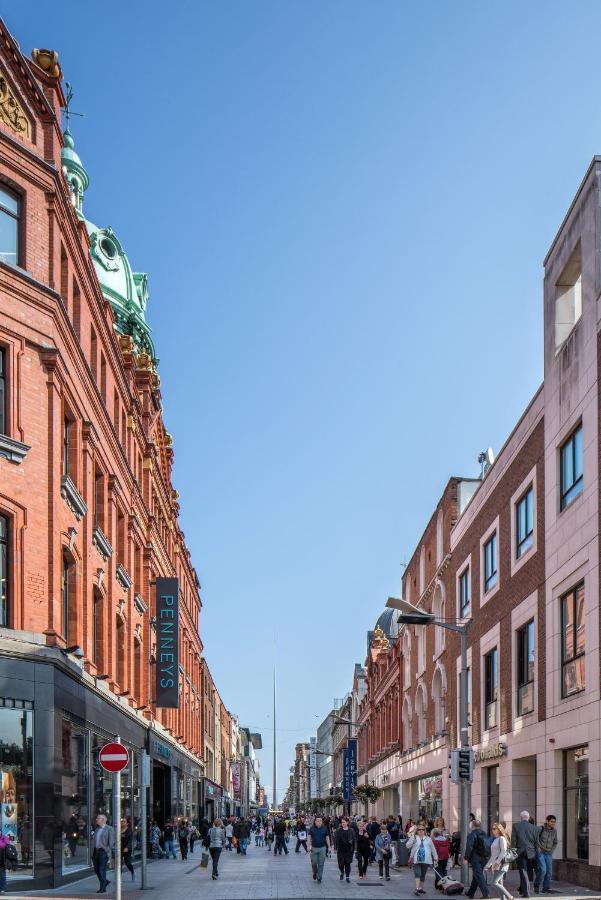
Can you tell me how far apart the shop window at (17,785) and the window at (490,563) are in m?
15.1

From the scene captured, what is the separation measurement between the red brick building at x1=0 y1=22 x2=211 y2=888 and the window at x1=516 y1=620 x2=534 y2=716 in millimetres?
10101

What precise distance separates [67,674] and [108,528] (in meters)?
8.12

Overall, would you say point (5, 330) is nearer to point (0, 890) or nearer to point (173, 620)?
point (0, 890)

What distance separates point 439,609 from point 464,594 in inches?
257

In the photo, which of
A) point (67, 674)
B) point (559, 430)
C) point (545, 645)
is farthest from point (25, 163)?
point (545, 645)

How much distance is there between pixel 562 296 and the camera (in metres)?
25.8

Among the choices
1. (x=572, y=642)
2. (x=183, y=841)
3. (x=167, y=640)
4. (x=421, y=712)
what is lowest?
(x=183, y=841)

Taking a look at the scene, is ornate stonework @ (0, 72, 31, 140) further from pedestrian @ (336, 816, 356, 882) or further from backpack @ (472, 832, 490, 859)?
pedestrian @ (336, 816, 356, 882)

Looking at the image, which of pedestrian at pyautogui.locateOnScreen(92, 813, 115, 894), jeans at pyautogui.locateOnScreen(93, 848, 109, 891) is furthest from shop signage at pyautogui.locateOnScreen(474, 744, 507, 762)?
jeans at pyautogui.locateOnScreen(93, 848, 109, 891)

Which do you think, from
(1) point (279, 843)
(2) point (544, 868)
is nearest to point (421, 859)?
(2) point (544, 868)

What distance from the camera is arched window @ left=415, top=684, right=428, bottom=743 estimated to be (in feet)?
157

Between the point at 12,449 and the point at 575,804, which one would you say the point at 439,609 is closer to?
the point at 575,804

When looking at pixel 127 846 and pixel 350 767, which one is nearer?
pixel 127 846

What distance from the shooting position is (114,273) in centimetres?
4769
